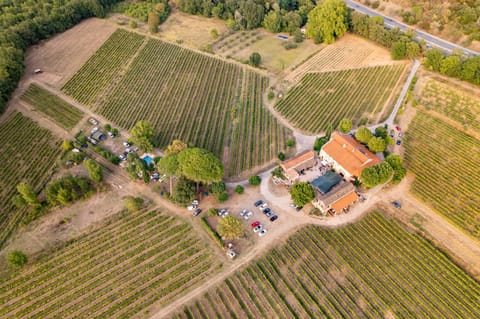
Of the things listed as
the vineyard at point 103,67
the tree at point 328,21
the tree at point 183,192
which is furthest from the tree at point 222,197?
the tree at point 328,21

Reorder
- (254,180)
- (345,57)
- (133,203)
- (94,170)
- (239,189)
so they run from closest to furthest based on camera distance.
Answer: (133,203) < (239,189) < (94,170) < (254,180) < (345,57)

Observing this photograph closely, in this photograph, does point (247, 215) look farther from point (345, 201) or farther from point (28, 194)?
point (28, 194)

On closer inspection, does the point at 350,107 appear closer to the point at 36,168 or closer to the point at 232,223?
the point at 232,223

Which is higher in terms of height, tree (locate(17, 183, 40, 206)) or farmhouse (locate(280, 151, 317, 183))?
tree (locate(17, 183, 40, 206))

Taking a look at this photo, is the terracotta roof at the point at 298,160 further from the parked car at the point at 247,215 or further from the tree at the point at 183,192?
the tree at the point at 183,192

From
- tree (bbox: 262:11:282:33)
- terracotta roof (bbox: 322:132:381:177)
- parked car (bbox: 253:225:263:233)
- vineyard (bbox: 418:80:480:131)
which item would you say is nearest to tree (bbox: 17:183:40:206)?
parked car (bbox: 253:225:263:233)

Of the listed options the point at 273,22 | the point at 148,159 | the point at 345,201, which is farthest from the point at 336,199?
the point at 273,22

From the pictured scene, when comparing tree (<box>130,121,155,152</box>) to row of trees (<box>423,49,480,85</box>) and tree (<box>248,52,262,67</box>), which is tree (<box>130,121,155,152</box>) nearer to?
tree (<box>248,52,262,67</box>)
